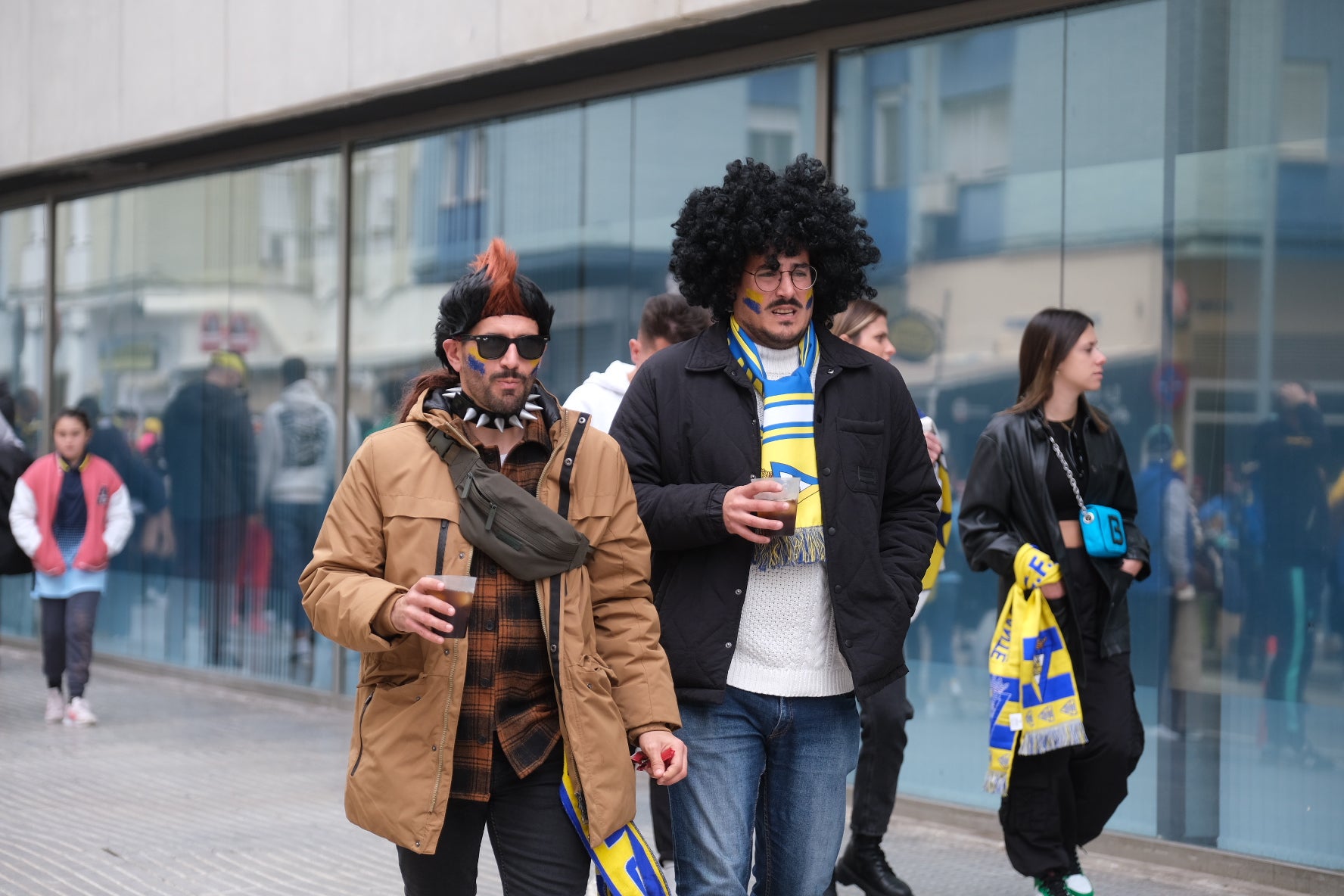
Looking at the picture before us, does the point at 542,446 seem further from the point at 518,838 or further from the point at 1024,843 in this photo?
the point at 1024,843

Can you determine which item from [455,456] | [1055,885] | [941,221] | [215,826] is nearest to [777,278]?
[455,456]

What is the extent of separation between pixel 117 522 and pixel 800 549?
7.39 m

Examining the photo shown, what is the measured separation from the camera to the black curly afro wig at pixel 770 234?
398cm

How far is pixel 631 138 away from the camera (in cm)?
927

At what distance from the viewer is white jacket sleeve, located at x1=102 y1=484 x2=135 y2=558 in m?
10.1

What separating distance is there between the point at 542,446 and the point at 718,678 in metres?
0.67

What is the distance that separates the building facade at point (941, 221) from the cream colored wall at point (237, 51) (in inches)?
1.2

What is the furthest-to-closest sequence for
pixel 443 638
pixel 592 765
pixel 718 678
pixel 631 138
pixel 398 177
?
pixel 398 177 < pixel 631 138 < pixel 718 678 < pixel 592 765 < pixel 443 638

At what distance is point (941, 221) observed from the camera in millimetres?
7676

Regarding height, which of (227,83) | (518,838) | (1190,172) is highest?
(227,83)

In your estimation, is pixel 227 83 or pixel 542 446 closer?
pixel 542 446

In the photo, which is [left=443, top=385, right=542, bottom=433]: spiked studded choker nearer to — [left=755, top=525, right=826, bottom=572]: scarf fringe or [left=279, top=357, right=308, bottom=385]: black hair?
[left=755, top=525, right=826, bottom=572]: scarf fringe

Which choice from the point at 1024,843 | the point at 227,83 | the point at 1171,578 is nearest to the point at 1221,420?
the point at 1171,578

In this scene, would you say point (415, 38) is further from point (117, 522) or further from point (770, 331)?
point (770, 331)
